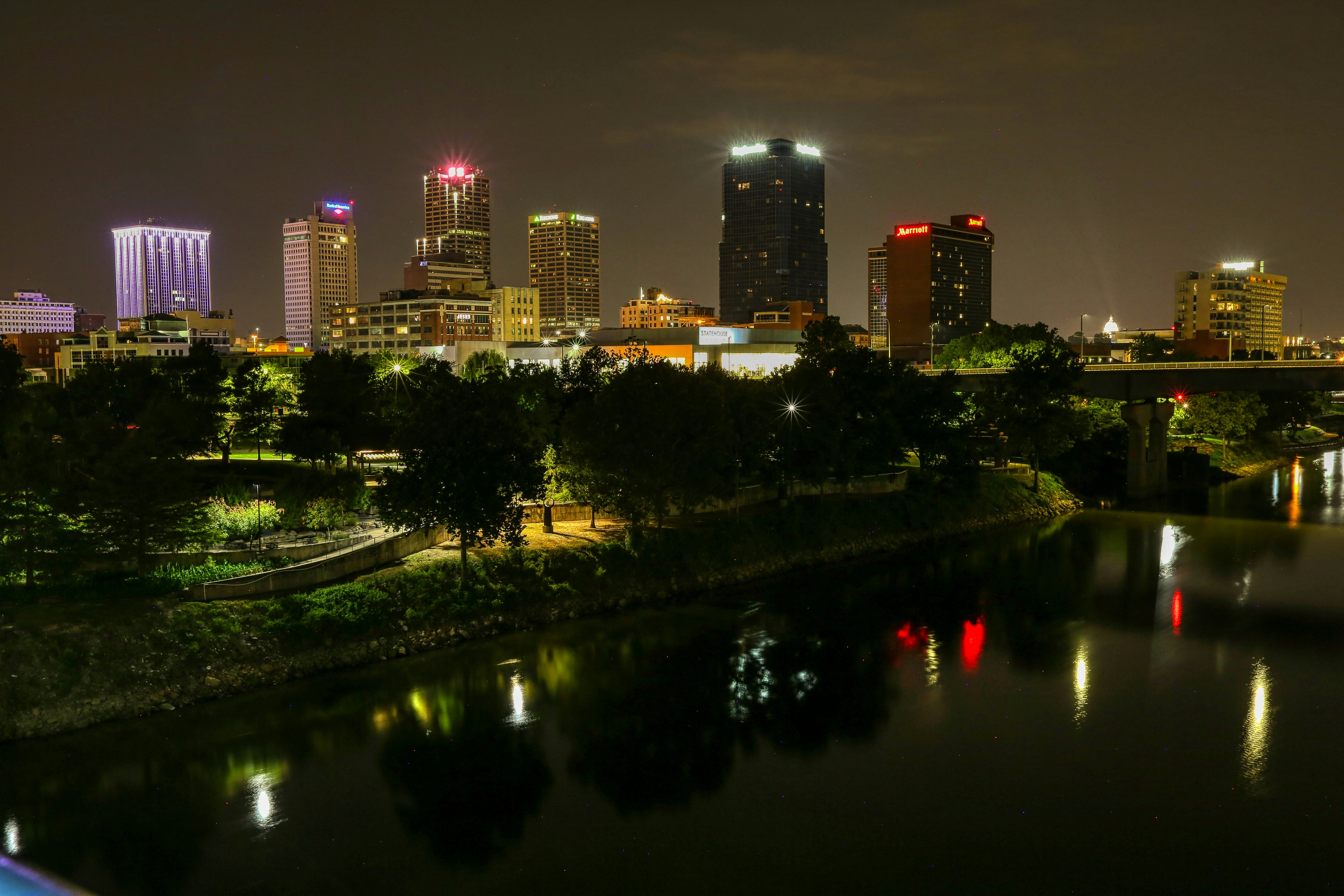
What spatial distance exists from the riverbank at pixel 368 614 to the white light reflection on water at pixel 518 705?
380cm

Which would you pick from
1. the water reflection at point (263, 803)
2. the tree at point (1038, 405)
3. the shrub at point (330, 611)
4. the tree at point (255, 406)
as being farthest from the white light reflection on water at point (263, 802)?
the tree at point (1038, 405)

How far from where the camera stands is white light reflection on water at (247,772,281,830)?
19.7 meters

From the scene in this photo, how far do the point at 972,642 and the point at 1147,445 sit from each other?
39.4 m

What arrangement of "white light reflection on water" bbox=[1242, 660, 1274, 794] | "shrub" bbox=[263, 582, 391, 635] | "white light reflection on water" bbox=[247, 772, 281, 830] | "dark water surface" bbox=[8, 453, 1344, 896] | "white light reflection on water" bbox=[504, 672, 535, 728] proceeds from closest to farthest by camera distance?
"dark water surface" bbox=[8, 453, 1344, 896] → "white light reflection on water" bbox=[247, 772, 281, 830] → "white light reflection on water" bbox=[1242, 660, 1274, 794] → "white light reflection on water" bbox=[504, 672, 535, 728] → "shrub" bbox=[263, 582, 391, 635]

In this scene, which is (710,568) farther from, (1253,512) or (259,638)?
(1253,512)

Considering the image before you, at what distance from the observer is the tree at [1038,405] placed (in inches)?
2340

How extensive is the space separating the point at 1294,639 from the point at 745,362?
60.3m

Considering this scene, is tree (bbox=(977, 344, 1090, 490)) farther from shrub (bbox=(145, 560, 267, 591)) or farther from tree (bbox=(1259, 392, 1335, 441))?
shrub (bbox=(145, 560, 267, 591))

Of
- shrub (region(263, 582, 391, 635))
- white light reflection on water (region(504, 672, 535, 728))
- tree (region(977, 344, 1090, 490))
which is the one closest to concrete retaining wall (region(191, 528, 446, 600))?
shrub (region(263, 582, 391, 635))

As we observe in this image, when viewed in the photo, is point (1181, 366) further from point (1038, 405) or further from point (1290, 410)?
point (1290, 410)

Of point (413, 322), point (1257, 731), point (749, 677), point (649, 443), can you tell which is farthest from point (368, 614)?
point (413, 322)

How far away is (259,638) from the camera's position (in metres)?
27.3

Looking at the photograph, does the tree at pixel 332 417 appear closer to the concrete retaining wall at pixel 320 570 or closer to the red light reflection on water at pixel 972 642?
the concrete retaining wall at pixel 320 570

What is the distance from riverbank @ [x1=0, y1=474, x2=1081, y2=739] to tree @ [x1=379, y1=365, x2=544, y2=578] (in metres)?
1.58
